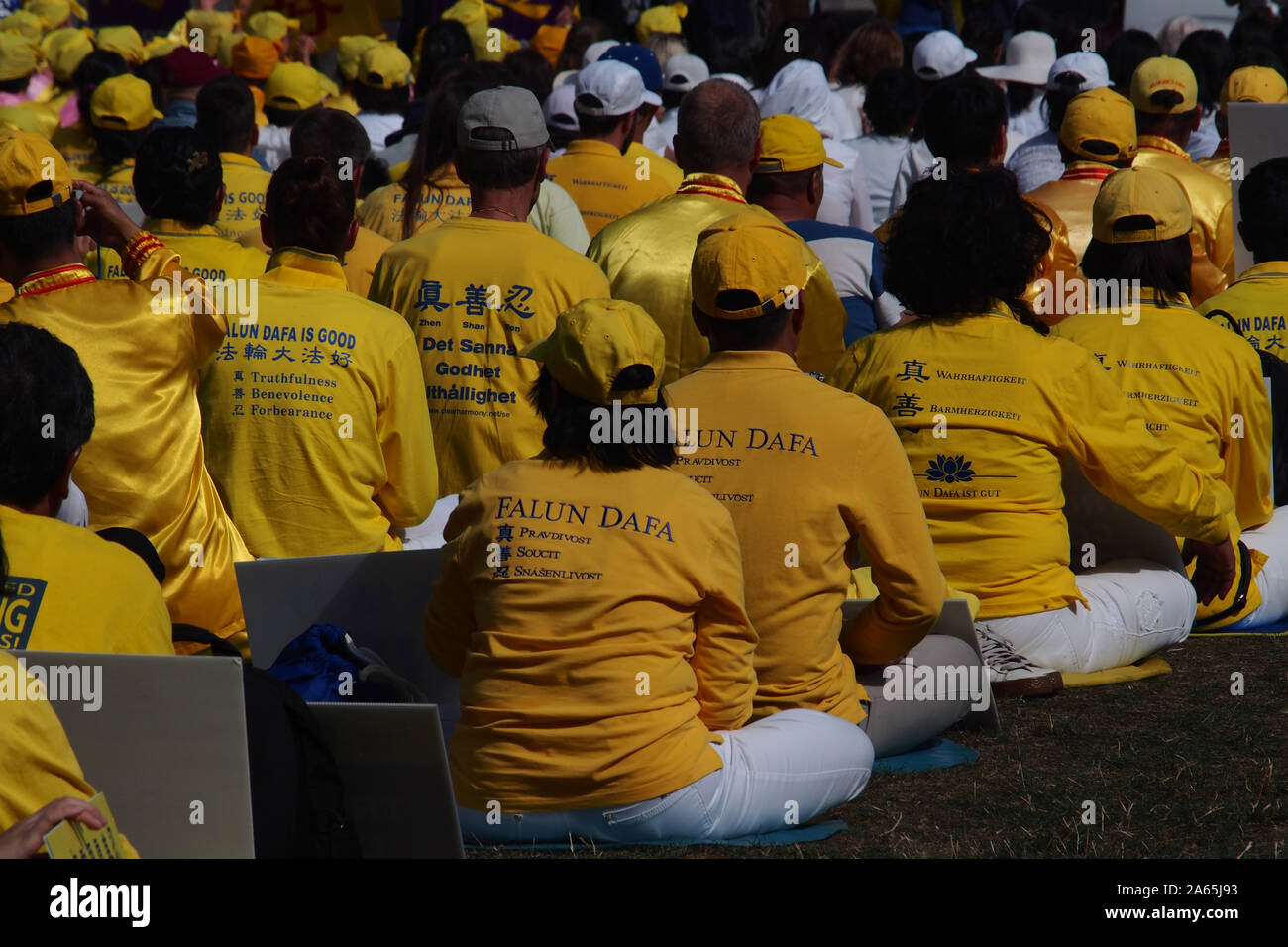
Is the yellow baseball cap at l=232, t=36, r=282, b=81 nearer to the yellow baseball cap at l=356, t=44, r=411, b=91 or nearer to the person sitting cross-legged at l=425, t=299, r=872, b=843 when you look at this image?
the yellow baseball cap at l=356, t=44, r=411, b=91

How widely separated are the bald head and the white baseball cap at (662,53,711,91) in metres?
4.11

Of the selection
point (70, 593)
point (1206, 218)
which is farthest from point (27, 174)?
point (1206, 218)

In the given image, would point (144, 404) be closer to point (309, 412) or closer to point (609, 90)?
point (309, 412)

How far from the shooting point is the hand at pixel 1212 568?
557 centimetres

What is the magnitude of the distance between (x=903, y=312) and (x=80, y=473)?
10.8 feet

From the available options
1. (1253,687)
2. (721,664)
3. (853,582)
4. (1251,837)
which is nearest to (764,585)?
(721,664)

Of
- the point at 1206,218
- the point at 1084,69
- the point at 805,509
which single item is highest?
the point at 1084,69

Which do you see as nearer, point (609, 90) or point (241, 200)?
point (241, 200)

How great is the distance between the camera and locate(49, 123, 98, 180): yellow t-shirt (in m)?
8.61

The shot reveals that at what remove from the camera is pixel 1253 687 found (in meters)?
5.12

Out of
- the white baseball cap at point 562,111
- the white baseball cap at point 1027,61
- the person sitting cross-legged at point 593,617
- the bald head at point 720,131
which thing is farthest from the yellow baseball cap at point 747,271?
the white baseball cap at point 1027,61

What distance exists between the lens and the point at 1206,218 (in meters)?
7.80

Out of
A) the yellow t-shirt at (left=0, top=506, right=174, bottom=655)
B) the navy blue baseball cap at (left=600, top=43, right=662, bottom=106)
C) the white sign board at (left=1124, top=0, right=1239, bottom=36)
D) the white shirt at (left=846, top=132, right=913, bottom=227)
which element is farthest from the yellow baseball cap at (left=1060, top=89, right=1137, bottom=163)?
the white sign board at (left=1124, top=0, right=1239, bottom=36)

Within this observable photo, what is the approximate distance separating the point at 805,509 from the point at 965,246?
1194 millimetres
